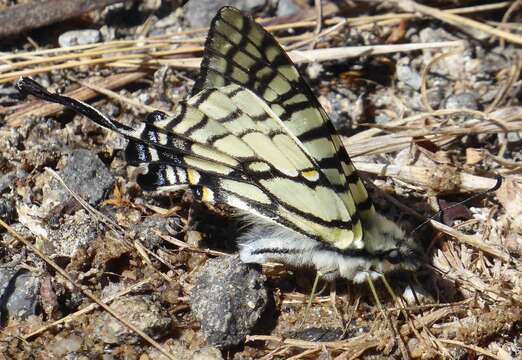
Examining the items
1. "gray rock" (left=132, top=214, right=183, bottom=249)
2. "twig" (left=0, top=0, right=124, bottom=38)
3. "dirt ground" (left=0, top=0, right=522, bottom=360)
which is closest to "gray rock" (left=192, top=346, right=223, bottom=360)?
"dirt ground" (left=0, top=0, right=522, bottom=360)

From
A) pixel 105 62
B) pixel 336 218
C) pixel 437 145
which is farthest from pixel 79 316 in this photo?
pixel 437 145

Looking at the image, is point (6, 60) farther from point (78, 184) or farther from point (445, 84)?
point (445, 84)

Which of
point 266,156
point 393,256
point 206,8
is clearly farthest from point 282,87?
point 206,8

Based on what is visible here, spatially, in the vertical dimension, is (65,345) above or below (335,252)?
below

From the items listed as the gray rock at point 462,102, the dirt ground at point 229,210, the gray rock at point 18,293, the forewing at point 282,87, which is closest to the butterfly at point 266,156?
the forewing at point 282,87

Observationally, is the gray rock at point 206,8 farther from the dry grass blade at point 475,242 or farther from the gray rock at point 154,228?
the dry grass blade at point 475,242

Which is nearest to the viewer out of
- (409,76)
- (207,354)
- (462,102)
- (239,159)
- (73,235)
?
(207,354)

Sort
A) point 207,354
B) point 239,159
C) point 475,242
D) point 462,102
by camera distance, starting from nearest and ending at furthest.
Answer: point 207,354
point 239,159
point 475,242
point 462,102

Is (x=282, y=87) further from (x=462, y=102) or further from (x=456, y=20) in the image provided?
(x=456, y=20)
